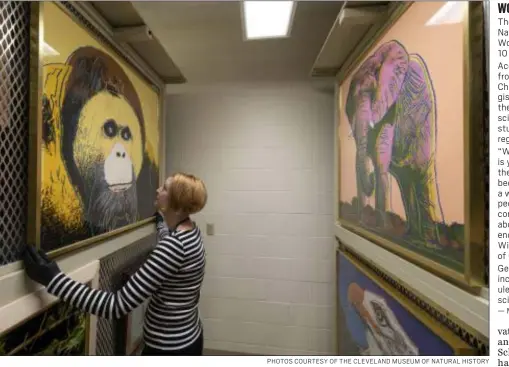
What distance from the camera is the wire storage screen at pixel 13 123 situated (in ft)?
2.30

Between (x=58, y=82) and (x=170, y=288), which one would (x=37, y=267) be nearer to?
(x=170, y=288)

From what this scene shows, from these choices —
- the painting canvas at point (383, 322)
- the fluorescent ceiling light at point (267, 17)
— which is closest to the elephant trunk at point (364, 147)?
the painting canvas at point (383, 322)

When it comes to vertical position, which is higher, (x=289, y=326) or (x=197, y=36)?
(x=197, y=36)

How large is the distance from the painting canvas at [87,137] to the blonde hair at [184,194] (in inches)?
12.5

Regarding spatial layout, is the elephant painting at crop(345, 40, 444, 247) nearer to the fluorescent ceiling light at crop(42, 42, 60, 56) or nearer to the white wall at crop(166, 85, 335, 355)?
the white wall at crop(166, 85, 335, 355)

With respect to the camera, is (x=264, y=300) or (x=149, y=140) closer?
(x=149, y=140)

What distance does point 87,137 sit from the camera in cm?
103

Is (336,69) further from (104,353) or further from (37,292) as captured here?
(104,353)

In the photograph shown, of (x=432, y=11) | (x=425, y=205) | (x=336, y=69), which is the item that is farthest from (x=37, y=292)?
(x=336, y=69)

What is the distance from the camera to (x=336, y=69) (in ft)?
5.24

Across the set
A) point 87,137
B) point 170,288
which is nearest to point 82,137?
point 87,137

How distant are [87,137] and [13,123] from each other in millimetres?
298

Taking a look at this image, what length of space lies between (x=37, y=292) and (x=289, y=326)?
61.1 inches

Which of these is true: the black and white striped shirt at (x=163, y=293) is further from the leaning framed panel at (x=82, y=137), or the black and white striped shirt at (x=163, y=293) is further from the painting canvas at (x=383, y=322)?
the painting canvas at (x=383, y=322)
